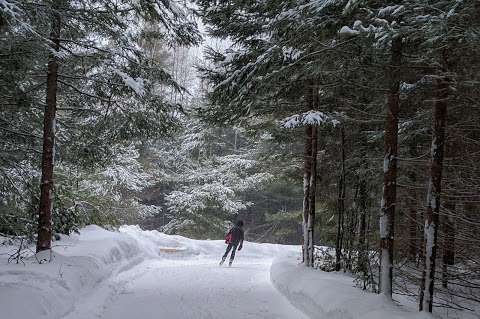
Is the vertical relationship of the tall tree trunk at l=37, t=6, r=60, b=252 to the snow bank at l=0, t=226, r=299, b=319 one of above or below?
above

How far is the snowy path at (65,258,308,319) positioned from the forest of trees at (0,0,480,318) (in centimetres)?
195

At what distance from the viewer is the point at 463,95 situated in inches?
271

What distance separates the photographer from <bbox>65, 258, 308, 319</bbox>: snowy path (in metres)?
8.00

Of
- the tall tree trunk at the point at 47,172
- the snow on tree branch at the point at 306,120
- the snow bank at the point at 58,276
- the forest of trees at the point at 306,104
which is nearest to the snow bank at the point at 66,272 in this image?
the snow bank at the point at 58,276

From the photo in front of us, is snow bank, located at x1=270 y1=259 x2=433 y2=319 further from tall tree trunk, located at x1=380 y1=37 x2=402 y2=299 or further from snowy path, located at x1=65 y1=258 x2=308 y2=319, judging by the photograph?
tall tree trunk, located at x1=380 y1=37 x2=402 y2=299

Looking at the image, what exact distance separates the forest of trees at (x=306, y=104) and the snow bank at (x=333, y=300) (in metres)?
0.60

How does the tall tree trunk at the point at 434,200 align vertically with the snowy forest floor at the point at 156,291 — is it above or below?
above

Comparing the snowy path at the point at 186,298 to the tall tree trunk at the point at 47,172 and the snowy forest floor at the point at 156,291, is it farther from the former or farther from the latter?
the tall tree trunk at the point at 47,172

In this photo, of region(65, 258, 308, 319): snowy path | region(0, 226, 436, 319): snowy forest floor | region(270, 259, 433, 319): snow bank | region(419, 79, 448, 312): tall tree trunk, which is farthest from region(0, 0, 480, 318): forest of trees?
region(65, 258, 308, 319): snowy path

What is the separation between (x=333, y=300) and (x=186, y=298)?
3399mm

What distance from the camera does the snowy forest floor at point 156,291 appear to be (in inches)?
268

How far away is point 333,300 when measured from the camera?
7539 mm

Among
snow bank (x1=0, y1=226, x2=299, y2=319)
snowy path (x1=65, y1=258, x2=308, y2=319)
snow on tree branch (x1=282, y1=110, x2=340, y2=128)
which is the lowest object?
snowy path (x1=65, y1=258, x2=308, y2=319)

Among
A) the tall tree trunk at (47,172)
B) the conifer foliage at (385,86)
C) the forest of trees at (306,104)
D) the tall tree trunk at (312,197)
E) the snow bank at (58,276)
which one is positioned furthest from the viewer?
the tall tree trunk at (312,197)
